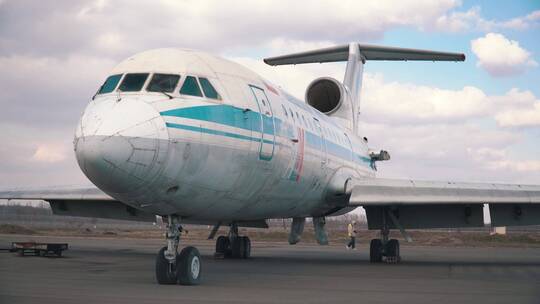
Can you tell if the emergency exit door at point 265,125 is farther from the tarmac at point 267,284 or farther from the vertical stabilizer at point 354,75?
the vertical stabilizer at point 354,75

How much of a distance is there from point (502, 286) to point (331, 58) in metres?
19.9

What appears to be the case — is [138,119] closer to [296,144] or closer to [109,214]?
[296,144]

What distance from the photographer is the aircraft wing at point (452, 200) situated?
1820 cm

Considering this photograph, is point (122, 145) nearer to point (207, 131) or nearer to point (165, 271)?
point (207, 131)

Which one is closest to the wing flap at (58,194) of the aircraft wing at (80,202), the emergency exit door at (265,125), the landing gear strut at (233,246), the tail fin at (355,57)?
the aircraft wing at (80,202)

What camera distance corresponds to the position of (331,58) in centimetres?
3133

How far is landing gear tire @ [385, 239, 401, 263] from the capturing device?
21.2m

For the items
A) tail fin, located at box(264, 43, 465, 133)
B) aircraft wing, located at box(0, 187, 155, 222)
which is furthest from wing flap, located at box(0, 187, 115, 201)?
tail fin, located at box(264, 43, 465, 133)

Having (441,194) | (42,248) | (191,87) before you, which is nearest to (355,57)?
(441,194)

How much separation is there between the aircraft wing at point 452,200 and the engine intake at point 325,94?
240 inches

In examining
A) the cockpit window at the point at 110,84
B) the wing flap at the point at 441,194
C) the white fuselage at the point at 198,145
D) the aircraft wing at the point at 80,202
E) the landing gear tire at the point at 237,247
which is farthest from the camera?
the landing gear tire at the point at 237,247

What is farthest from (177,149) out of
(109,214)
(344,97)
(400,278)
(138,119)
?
(344,97)

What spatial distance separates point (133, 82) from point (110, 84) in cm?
52

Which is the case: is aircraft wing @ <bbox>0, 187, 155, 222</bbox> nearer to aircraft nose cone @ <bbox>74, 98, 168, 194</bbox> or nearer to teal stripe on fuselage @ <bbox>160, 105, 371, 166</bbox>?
teal stripe on fuselage @ <bbox>160, 105, 371, 166</bbox>
